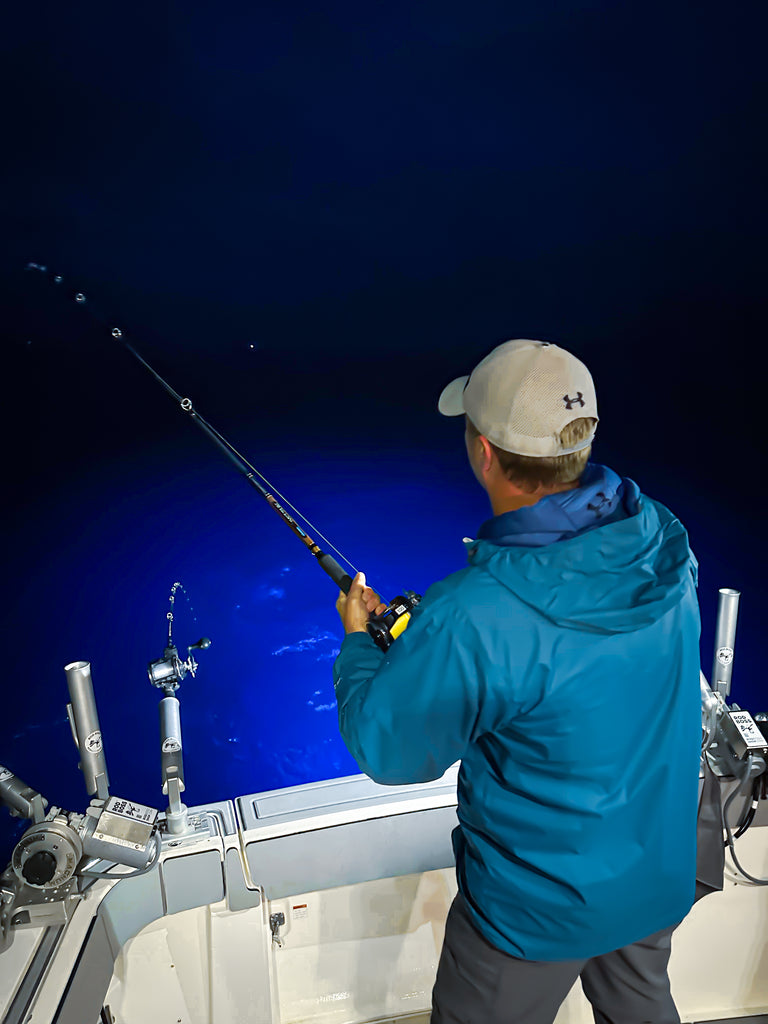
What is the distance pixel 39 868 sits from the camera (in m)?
1.22

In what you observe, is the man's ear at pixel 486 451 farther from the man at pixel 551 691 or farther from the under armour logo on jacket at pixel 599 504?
the under armour logo on jacket at pixel 599 504

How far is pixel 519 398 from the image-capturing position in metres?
0.77

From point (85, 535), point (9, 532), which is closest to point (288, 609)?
point (85, 535)

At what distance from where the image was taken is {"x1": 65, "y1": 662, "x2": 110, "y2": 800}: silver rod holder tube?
1.32 meters

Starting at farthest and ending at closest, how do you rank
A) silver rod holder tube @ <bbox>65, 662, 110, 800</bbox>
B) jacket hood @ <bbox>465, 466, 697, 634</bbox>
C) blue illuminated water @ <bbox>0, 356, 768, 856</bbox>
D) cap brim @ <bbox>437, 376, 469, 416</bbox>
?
blue illuminated water @ <bbox>0, 356, 768, 856</bbox>
silver rod holder tube @ <bbox>65, 662, 110, 800</bbox>
cap brim @ <bbox>437, 376, 469, 416</bbox>
jacket hood @ <bbox>465, 466, 697, 634</bbox>

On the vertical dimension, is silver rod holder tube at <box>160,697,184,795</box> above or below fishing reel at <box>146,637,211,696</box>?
below

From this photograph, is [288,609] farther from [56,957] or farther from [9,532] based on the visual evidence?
[56,957]

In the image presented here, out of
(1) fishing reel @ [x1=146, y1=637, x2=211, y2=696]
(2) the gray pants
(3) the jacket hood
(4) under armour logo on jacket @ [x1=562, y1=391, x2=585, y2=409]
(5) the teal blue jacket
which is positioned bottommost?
(2) the gray pants

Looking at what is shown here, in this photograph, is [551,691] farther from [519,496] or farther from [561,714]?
[519,496]

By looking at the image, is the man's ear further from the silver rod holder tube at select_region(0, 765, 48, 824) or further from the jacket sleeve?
the silver rod holder tube at select_region(0, 765, 48, 824)

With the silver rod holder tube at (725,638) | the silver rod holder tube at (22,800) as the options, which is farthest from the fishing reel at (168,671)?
the silver rod holder tube at (725,638)

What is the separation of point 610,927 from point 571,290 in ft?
5.88

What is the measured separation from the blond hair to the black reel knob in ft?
3.46

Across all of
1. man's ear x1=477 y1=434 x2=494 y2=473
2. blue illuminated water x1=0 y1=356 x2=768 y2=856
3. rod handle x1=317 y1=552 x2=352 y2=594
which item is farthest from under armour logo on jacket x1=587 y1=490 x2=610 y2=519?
blue illuminated water x1=0 y1=356 x2=768 y2=856
